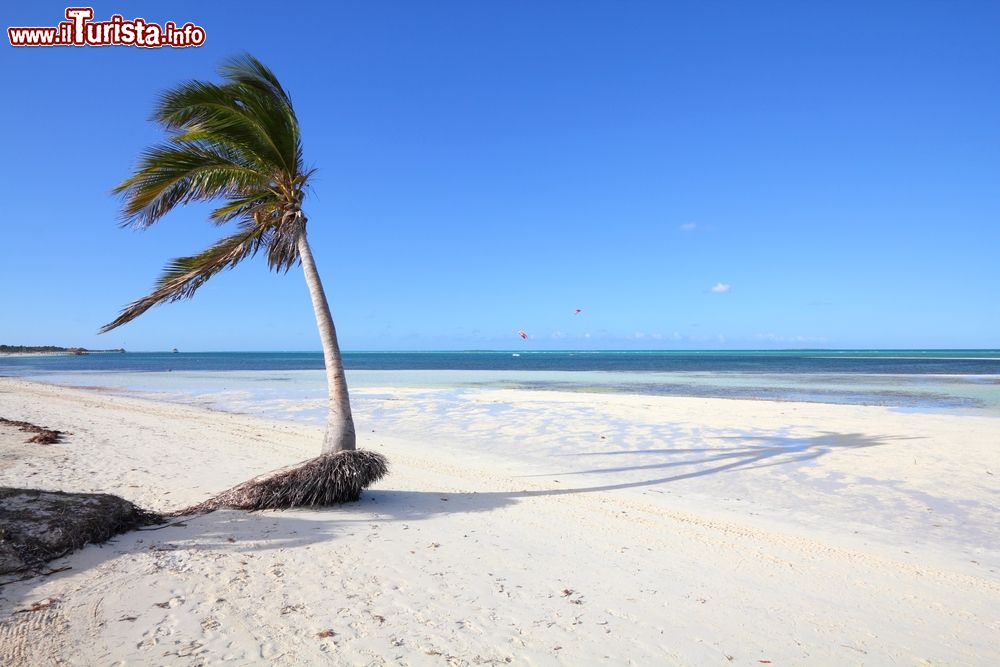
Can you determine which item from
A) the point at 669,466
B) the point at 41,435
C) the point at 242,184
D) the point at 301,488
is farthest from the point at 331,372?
the point at 41,435

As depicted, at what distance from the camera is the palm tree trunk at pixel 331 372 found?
8.19 m

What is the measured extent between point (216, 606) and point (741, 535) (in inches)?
224

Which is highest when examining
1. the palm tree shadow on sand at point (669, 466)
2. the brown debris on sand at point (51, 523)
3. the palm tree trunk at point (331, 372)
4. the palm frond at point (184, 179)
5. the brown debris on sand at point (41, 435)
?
the palm frond at point (184, 179)

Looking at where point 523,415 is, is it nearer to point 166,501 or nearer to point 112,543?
point 166,501

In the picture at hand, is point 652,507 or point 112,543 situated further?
point 652,507

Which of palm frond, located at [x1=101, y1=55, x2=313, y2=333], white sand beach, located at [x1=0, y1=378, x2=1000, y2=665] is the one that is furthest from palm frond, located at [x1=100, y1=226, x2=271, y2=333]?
white sand beach, located at [x1=0, y1=378, x2=1000, y2=665]

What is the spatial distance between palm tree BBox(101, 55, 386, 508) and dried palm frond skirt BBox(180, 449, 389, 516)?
3 cm

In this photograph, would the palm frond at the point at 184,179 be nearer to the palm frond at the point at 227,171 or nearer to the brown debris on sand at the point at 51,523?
the palm frond at the point at 227,171

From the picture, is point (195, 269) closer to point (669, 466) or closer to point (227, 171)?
point (227, 171)

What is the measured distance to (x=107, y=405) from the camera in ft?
69.9

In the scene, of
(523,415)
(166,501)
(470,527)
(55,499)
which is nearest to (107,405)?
(523,415)

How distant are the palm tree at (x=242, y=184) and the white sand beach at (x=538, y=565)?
4.95 feet

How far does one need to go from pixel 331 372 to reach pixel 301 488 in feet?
6.60

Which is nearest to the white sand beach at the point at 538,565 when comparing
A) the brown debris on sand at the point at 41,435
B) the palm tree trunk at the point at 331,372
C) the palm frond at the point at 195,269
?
the brown debris on sand at the point at 41,435
